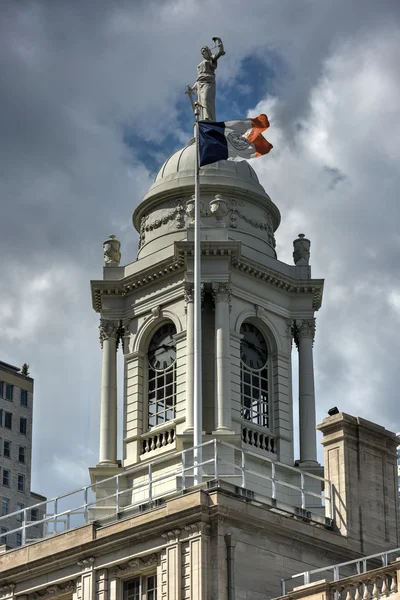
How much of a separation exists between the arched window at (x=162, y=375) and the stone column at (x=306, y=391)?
5.76 m

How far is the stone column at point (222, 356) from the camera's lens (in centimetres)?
6494

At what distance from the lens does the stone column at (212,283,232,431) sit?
213 feet

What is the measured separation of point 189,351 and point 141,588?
1763 cm

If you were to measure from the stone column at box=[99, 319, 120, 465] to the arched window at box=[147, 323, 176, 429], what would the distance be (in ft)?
5.94

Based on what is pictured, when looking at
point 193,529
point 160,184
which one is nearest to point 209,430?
point 160,184

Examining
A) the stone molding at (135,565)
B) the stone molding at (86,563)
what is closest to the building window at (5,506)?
the stone molding at (86,563)

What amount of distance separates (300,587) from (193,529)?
4005 millimetres

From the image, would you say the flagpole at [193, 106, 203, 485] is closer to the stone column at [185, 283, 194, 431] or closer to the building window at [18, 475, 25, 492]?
the stone column at [185, 283, 194, 431]

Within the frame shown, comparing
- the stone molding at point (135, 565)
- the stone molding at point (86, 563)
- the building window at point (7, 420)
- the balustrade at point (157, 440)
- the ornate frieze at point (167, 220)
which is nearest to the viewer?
the stone molding at point (135, 565)

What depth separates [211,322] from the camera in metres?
67.3

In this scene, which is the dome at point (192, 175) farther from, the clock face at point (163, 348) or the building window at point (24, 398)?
the building window at point (24, 398)

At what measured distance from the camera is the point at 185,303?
67.1m

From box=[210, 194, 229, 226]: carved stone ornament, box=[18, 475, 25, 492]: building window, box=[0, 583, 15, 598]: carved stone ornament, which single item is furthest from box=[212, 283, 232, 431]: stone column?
box=[18, 475, 25, 492]: building window

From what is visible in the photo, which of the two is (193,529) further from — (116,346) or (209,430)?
(116,346)
